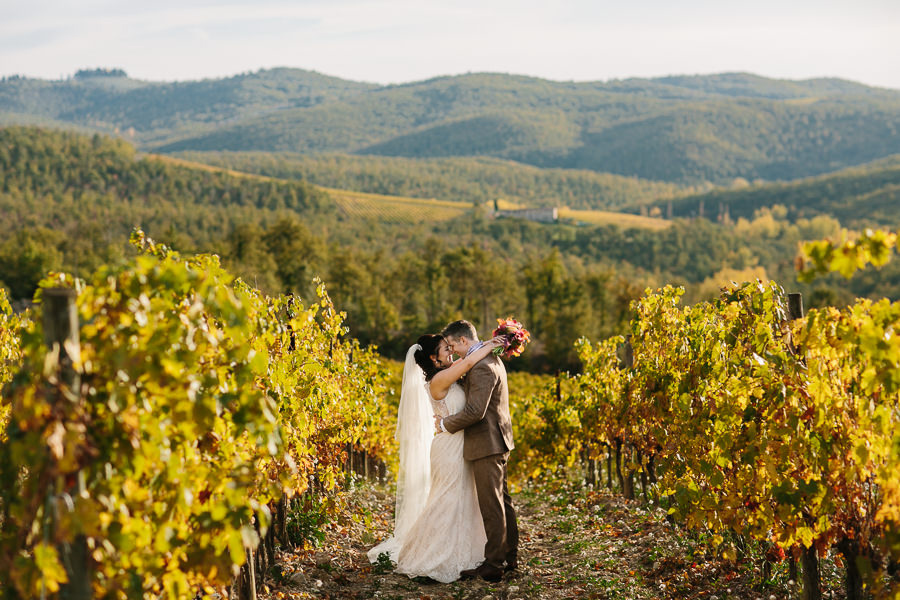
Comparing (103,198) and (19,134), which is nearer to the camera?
(103,198)

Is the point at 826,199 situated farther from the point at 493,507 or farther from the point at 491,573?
the point at 491,573

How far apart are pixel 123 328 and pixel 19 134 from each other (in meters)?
153

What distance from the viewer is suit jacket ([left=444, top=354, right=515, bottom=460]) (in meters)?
6.80

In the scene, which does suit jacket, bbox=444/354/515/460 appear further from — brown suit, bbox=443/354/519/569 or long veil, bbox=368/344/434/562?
long veil, bbox=368/344/434/562

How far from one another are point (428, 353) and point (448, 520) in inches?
60.0

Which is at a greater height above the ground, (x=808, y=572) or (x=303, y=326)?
(x=303, y=326)

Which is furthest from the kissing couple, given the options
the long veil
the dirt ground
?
the long veil

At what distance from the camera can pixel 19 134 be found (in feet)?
443

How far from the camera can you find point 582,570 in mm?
7383

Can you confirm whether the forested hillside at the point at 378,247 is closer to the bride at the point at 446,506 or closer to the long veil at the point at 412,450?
the bride at the point at 446,506

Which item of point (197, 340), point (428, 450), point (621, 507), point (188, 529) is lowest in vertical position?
point (621, 507)

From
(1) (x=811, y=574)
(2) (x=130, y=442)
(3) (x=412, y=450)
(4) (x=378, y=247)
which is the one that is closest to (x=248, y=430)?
(2) (x=130, y=442)

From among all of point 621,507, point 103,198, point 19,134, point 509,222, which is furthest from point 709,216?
point 621,507

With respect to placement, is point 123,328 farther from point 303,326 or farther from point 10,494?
point 303,326
